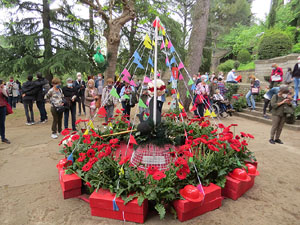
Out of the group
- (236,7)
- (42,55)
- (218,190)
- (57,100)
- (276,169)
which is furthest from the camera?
(236,7)

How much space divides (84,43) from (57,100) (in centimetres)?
769

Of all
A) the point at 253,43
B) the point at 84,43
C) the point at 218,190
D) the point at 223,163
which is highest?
the point at 253,43

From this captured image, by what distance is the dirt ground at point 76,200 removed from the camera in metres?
2.26

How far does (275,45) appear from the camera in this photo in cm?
1380

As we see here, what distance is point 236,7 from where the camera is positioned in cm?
2738

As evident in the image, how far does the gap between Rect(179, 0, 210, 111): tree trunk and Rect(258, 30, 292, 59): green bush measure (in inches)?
344

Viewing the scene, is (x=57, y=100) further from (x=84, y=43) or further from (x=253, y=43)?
(x=253, y=43)

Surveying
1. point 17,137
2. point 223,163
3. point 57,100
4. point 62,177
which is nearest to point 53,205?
point 62,177

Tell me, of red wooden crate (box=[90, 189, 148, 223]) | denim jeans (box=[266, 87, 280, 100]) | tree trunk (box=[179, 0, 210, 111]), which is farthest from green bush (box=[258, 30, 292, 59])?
red wooden crate (box=[90, 189, 148, 223])

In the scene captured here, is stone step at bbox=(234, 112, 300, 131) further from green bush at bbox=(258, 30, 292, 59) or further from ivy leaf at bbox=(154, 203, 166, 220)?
green bush at bbox=(258, 30, 292, 59)

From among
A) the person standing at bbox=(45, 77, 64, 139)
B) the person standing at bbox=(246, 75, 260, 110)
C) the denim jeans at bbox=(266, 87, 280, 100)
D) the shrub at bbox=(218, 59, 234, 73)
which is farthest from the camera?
the shrub at bbox=(218, 59, 234, 73)

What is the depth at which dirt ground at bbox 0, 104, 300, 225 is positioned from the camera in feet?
7.40

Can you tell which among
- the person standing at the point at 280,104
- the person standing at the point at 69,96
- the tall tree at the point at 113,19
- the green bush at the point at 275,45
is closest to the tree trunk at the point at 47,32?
the tall tree at the point at 113,19

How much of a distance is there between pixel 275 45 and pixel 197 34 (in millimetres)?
9087
